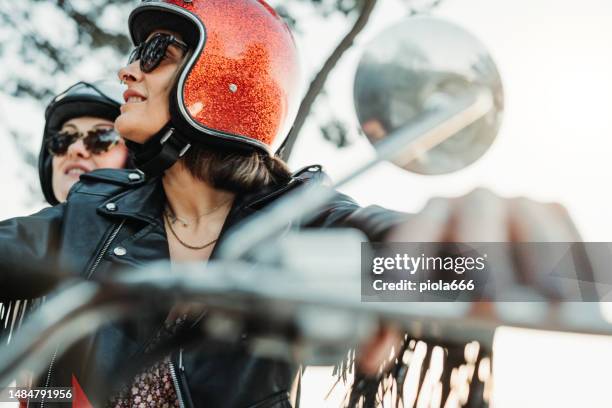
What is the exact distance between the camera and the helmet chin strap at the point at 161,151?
148 cm

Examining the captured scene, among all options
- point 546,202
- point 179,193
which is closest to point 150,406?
point 179,193

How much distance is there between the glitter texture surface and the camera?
159 centimetres

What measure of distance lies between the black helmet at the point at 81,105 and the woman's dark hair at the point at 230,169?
35.3 inches

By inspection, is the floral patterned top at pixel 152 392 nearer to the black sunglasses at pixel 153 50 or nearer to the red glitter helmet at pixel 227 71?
the red glitter helmet at pixel 227 71

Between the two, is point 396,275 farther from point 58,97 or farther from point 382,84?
point 58,97

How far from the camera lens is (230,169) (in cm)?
153

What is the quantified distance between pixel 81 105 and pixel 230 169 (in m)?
1.07

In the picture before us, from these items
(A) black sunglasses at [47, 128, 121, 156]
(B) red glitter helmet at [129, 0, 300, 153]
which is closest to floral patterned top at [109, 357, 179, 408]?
(B) red glitter helmet at [129, 0, 300, 153]

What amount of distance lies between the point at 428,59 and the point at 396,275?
89 cm

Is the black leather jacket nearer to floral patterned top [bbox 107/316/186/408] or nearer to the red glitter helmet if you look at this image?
→ floral patterned top [bbox 107/316/186/408]

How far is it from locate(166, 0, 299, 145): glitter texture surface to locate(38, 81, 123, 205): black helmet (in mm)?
802

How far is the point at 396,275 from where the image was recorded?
3.24ft

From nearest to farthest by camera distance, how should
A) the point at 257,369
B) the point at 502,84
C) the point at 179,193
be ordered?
the point at 257,369
the point at 179,193
the point at 502,84

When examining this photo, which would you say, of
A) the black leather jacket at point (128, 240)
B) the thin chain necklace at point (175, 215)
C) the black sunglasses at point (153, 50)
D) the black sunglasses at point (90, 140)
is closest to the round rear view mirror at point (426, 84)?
the black leather jacket at point (128, 240)
